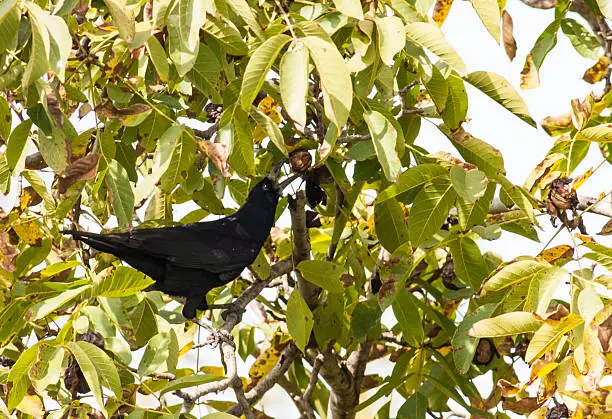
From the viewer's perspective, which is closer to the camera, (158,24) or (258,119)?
(158,24)

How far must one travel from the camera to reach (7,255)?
261 cm

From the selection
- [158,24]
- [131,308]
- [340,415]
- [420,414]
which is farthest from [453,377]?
[158,24]

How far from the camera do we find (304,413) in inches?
138

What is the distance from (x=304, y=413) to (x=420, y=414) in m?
0.76

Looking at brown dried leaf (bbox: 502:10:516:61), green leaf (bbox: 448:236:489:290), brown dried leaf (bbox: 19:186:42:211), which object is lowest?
green leaf (bbox: 448:236:489:290)

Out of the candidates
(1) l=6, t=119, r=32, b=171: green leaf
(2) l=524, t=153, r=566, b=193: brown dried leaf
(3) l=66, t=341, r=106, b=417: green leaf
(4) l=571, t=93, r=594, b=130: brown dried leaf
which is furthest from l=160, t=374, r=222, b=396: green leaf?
(4) l=571, t=93, r=594, b=130: brown dried leaf

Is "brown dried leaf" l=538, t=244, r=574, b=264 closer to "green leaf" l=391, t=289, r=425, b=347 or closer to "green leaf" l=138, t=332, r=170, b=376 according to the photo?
"green leaf" l=391, t=289, r=425, b=347

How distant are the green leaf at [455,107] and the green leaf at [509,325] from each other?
68cm

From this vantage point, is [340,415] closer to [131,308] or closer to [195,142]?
[131,308]

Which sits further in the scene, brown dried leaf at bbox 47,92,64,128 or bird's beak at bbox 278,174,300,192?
bird's beak at bbox 278,174,300,192

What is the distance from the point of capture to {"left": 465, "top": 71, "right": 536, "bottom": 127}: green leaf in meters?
2.35

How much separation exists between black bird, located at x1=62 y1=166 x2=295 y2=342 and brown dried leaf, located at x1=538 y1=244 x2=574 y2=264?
35.8 inches

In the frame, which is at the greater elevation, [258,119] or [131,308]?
[258,119]

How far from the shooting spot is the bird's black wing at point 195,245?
2725mm
